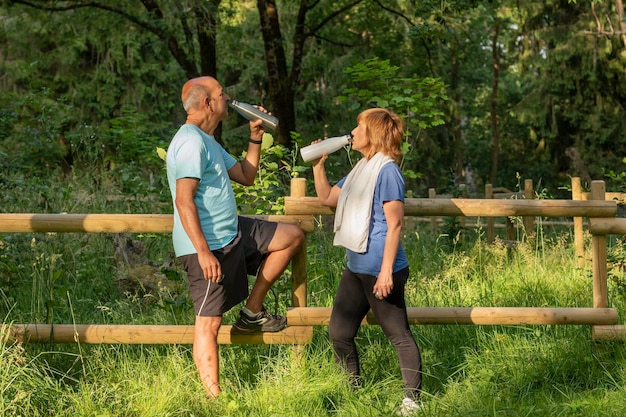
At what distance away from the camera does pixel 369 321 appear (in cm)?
502

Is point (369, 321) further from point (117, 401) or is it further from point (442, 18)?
point (442, 18)

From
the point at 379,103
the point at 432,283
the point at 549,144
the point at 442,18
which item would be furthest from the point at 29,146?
the point at 549,144

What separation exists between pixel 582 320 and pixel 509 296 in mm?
1332

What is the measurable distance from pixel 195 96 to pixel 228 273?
0.94 m

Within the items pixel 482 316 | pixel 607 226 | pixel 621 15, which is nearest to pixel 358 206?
pixel 482 316

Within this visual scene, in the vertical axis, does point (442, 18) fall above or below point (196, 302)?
above

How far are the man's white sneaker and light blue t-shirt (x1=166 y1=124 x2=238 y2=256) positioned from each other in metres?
1.26

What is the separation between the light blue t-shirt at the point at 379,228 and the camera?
4.42 metres

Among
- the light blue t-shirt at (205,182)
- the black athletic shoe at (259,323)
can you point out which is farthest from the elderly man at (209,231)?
the black athletic shoe at (259,323)

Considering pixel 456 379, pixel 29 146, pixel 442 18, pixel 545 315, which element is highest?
pixel 442 18

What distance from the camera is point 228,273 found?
4.47 metres

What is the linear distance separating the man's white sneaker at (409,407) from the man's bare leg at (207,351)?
961 mm

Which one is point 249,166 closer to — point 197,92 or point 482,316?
point 197,92

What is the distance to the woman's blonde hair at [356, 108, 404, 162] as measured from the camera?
4516 millimetres
